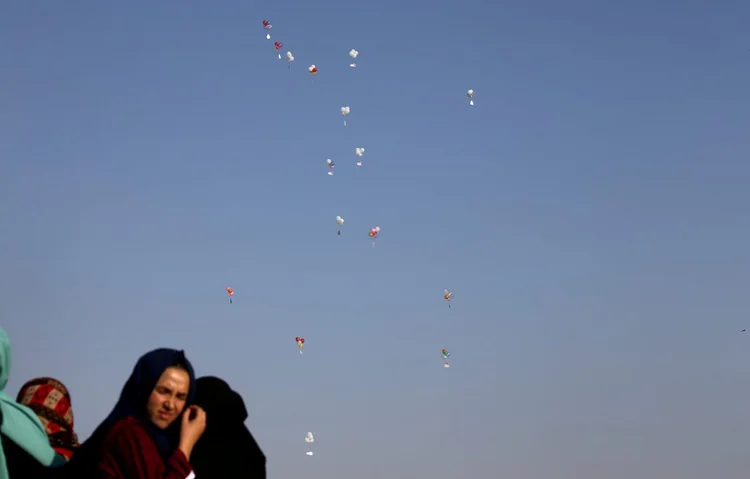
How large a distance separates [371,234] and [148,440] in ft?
106

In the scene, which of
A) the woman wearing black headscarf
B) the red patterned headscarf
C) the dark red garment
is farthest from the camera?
the red patterned headscarf

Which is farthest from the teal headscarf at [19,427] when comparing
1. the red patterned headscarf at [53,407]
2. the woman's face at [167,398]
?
the woman's face at [167,398]

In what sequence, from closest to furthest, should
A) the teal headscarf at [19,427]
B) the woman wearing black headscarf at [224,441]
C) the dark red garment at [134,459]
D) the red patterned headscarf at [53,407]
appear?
the dark red garment at [134,459] < the teal headscarf at [19,427] < the woman wearing black headscarf at [224,441] < the red patterned headscarf at [53,407]

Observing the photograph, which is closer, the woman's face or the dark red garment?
the dark red garment

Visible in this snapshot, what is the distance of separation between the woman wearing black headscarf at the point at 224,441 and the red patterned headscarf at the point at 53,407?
1153mm

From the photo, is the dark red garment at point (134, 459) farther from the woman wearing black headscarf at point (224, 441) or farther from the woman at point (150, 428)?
the woman wearing black headscarf at point (224, 441)

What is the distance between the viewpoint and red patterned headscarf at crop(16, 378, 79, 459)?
689 cm

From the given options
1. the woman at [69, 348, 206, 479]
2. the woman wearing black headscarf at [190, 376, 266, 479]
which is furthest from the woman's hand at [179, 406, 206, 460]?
the woman wearing black headscarf at [190, 376, 266, 479]

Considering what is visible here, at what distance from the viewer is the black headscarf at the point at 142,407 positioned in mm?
6008

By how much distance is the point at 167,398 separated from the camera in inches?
238

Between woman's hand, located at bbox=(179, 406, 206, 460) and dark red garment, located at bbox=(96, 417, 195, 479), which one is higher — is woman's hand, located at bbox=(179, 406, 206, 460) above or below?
above

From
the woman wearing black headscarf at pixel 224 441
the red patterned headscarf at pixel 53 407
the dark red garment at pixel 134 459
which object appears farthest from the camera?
the red patterned headscarf at pixel 53 407

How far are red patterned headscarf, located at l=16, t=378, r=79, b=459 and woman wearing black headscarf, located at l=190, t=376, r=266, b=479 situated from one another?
45.4 inches

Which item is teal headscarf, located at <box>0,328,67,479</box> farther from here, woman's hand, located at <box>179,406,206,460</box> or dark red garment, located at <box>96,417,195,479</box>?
woman's hand, located at <box>179,406,206,460</box>
